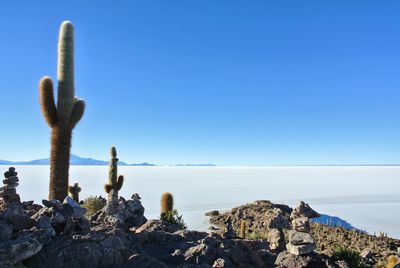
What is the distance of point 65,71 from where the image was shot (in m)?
17.1

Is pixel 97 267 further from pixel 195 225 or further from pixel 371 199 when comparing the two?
pixel 371 199

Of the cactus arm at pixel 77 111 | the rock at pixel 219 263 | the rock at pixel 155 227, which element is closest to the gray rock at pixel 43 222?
the rock at pixel 219 263

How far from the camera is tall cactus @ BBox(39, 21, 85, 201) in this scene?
632 inches

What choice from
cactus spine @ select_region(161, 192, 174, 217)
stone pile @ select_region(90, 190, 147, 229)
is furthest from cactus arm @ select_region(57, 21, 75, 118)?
cactus spine @ select_region(161, 192, 174, 217)

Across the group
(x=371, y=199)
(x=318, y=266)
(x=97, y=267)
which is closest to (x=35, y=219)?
(x=97, y=267)

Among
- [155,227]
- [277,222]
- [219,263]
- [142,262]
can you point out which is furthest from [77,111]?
[277,222]

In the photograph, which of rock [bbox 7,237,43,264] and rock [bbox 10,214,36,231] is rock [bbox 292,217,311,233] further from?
rock [bbox 10,214,36,231]

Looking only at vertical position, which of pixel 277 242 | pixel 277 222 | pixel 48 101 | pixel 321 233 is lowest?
pixel 321 233

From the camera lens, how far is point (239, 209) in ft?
88.3

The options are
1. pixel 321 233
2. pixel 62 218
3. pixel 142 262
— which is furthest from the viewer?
pixel 321 233

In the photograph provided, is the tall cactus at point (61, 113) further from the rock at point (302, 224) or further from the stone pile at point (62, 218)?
the rock at point (302, 224)

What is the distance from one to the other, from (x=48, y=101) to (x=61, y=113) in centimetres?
70

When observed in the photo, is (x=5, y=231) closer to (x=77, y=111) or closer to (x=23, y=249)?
(x=23, y=249)

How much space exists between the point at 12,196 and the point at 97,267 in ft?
24.4
